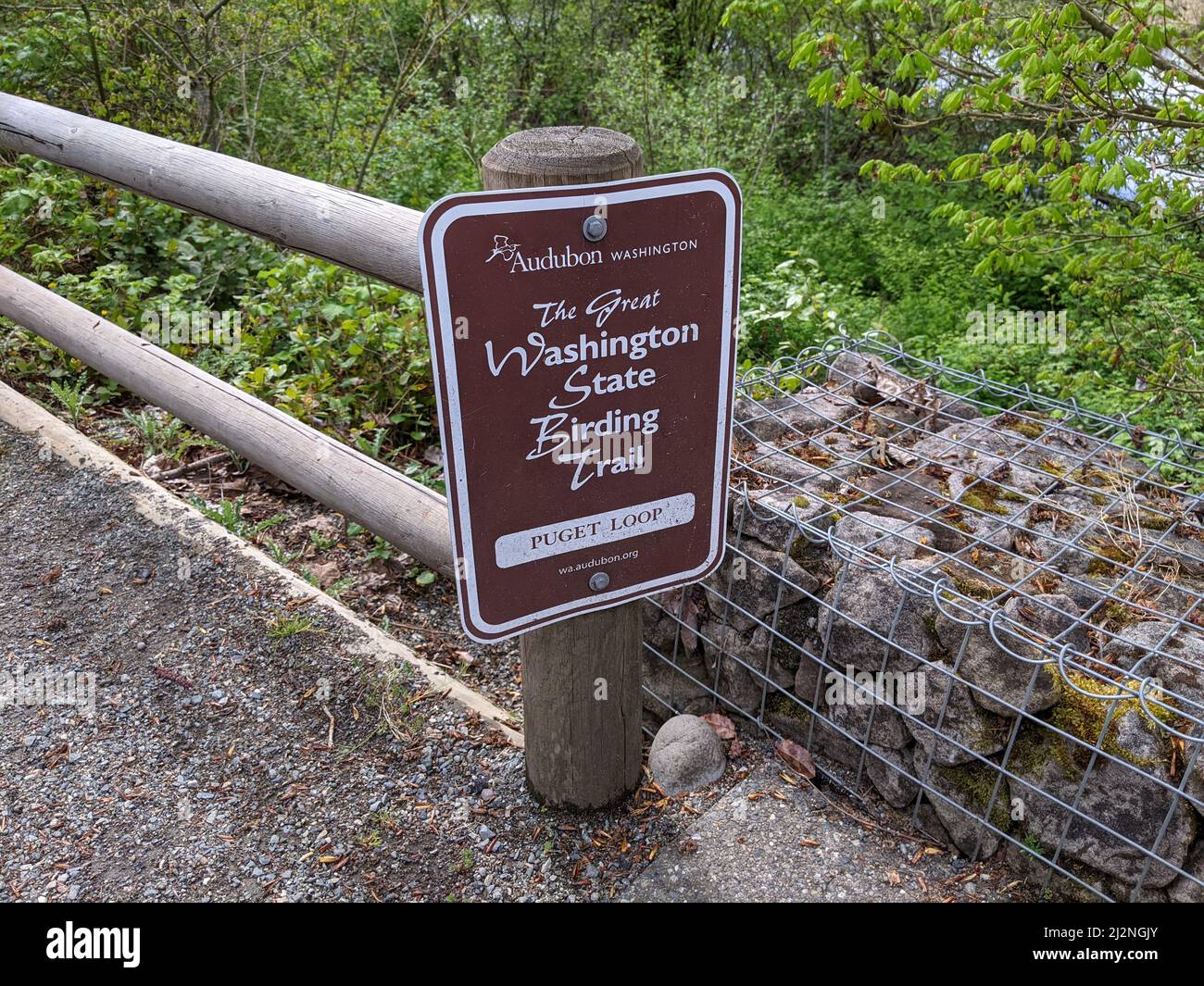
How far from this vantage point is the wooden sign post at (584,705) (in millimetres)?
2111

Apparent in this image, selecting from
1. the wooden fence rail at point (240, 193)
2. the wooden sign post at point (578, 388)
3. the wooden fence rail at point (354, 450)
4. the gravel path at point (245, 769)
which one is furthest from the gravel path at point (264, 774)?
the wooden fence rail at point (240, 193)

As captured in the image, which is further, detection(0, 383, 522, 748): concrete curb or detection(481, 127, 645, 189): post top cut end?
detection(0, 383, 522, 748): concrete curb

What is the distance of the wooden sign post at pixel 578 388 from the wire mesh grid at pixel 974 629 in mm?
501

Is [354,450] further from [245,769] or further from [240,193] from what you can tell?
[245,769]

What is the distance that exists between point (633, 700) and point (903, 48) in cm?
277

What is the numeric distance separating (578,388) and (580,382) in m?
0.01

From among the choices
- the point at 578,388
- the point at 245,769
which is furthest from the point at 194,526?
the point at 578,388

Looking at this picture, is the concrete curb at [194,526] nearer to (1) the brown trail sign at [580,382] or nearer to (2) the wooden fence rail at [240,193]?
(1) the brown trail sign at [580,382]

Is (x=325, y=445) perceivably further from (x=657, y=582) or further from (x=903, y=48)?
(x=903, y=48)

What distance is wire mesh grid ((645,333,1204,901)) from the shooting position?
1984 mm

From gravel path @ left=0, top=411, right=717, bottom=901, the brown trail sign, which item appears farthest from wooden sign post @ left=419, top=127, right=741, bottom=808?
gravel path @ left=0, top=411, right=717, bottom=901

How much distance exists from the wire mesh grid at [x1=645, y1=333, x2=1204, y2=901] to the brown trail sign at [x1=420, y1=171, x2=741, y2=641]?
551mm

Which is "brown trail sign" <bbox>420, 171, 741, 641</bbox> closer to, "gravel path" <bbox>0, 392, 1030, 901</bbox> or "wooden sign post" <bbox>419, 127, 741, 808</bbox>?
"wooden sign post" <bbox>419, 127, 741, 808</bbox>

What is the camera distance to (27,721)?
2.52m
